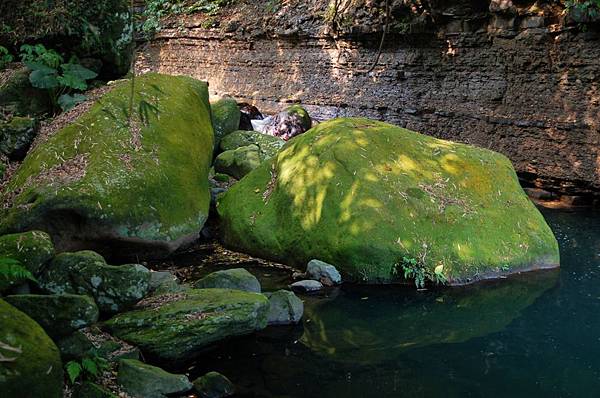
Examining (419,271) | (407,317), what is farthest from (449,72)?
(407,317)

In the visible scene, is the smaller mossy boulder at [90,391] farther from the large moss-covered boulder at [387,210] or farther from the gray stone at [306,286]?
the large moss-covered boulder at [387,210]

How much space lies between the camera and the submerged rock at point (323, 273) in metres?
6.31

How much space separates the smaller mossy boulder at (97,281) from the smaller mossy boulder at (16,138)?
3.61m

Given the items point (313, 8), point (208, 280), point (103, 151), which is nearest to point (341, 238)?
point (208, 280)

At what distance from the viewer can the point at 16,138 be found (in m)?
7.85

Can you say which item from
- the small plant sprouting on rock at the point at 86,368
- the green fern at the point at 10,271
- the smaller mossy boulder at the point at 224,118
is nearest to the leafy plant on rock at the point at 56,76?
the smaller mossy boulder at the point at 224,118

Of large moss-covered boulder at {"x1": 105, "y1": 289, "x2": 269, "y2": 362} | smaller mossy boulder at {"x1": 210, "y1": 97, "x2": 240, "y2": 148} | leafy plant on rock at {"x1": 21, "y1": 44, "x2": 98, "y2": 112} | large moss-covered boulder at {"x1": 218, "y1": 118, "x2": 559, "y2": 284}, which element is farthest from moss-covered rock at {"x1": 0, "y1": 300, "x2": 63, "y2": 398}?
smaller mossy boulder at {"x1": 210, "y1": 97, "x2": 240, "y2": 148}

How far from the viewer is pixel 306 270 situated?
6.52 m

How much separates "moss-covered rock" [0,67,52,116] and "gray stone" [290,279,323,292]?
473 centimetres

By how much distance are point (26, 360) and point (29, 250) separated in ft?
6.55

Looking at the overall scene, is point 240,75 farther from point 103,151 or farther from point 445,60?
point 103,151

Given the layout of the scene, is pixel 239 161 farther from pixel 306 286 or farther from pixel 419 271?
pixel 419 271

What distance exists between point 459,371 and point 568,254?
11.8 feet

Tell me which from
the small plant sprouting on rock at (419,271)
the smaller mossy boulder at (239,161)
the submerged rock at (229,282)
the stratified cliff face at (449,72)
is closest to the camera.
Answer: the submerged rock at (229,282)
